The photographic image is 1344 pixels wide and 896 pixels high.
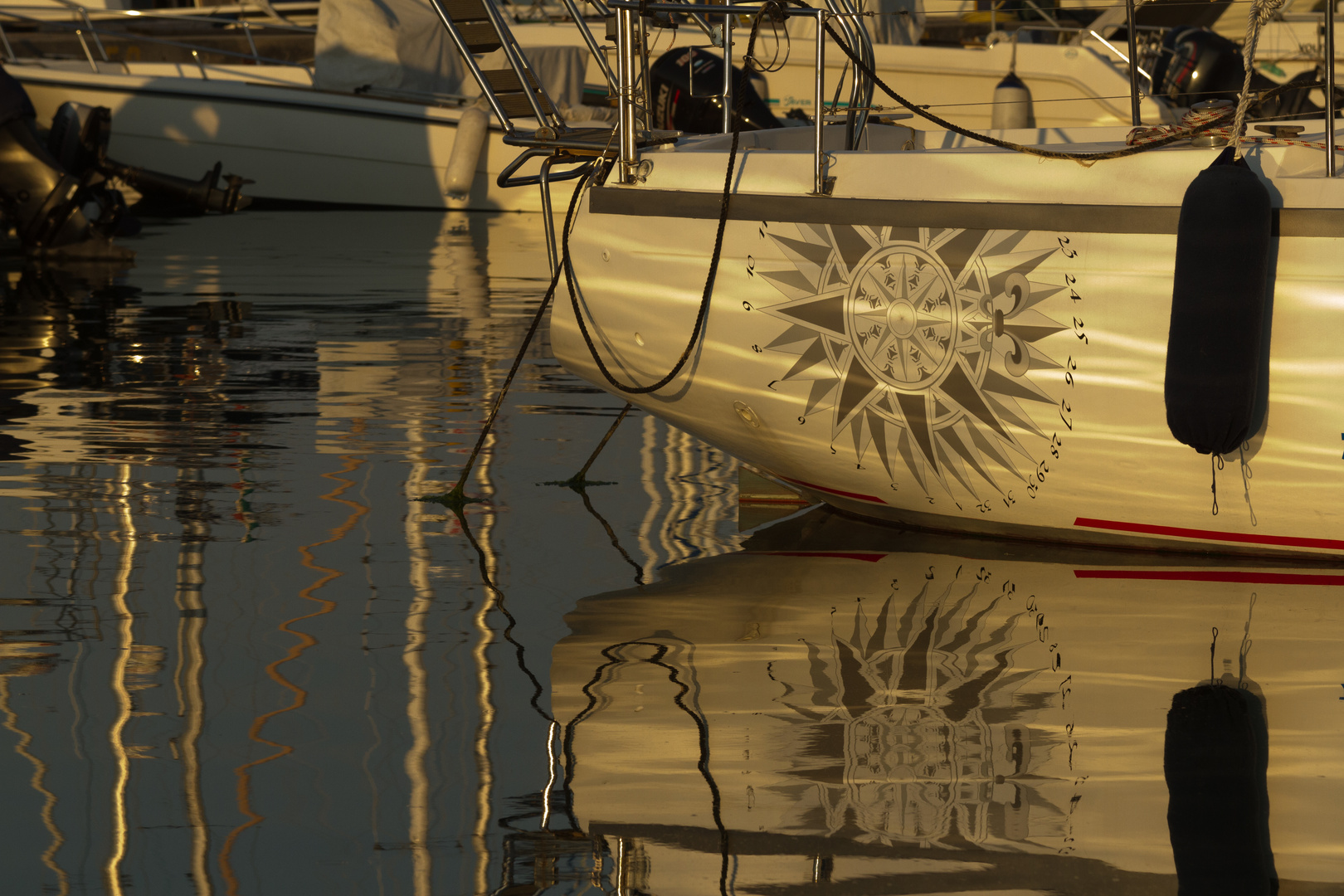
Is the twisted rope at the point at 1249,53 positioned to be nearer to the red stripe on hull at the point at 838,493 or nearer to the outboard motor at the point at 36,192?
the red stripe on hull at the point at 838,493

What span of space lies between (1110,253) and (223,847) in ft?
8.51

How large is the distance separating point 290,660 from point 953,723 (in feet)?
4.86

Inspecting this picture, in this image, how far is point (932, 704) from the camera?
3.51 metres

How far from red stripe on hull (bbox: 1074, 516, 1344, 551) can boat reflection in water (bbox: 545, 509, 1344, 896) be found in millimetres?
87

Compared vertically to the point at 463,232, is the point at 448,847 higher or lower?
lower

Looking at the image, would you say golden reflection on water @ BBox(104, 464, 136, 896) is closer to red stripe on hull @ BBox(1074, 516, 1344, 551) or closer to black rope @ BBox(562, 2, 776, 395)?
black rope @ BBox(562, 2, 776, 395)

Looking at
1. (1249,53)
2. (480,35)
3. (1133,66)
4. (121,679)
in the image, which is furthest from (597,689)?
(1133,66)

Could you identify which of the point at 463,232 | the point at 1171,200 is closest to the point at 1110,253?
the point at 1171,200

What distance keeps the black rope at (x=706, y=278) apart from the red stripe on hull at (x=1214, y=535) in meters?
1.19

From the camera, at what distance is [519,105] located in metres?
5.53

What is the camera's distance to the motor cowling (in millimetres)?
3988

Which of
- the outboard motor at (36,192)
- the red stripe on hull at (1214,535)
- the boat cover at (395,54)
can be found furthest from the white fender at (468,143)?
the red stripe on hull at (1214,535)

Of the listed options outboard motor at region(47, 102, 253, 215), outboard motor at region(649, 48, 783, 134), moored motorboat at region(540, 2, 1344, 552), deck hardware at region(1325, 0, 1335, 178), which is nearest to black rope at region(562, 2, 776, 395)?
moored motorboat at region(540, 2, 1344, 552)

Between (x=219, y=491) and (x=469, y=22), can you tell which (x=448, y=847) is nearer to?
(x=219, y=491)
